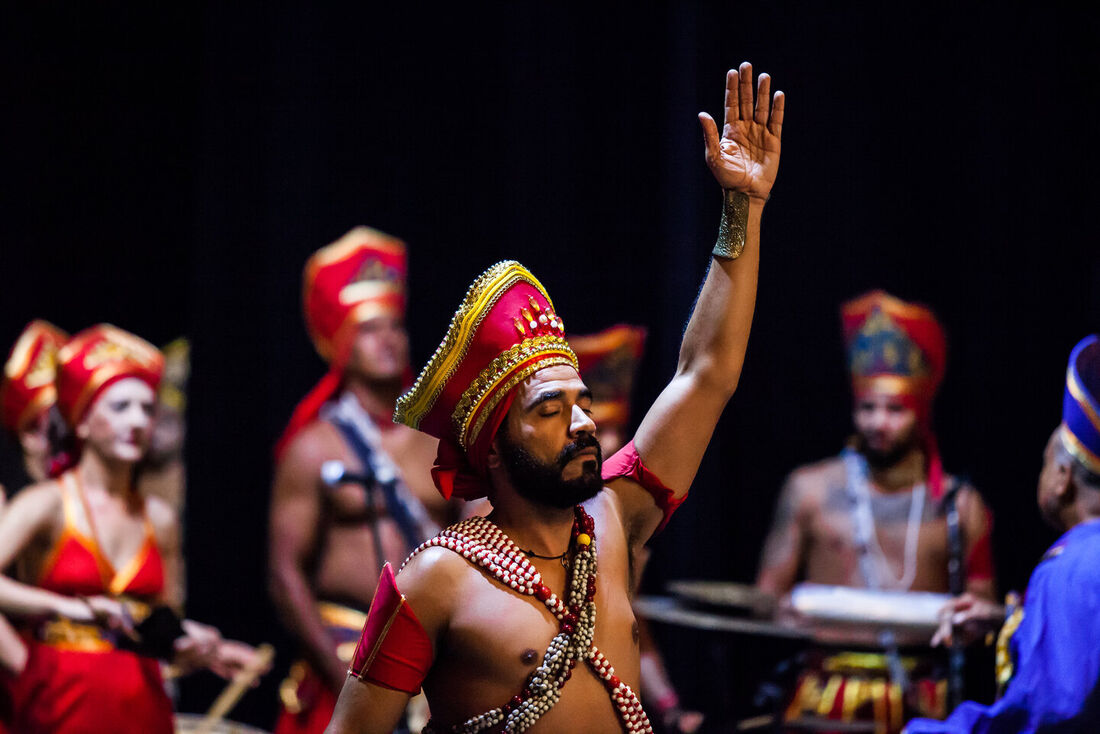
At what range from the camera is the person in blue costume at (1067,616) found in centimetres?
314

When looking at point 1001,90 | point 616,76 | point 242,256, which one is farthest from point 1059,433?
point 242,256

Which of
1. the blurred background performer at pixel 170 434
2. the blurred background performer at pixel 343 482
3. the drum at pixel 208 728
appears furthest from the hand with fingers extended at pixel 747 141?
the blurred background performer at pixel 170 434

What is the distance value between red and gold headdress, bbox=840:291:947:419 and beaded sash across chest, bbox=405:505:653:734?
3.59m

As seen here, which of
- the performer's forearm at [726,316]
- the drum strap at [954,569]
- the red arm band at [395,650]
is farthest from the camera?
the drum strap at [954,569]

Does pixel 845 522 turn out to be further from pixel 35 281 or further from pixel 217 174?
pixel 35 281

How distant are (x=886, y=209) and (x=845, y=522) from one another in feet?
4.58

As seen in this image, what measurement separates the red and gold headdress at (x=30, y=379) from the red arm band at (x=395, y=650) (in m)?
4.26

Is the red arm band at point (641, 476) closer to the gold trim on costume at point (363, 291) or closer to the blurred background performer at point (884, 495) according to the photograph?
the blurred background performer at point (884, 495)

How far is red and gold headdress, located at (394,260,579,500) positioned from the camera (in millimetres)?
2418

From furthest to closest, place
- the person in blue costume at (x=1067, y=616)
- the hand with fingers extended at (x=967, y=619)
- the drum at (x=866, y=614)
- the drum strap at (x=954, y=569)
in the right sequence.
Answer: the drum at (x=866, y=614), the drum strap at (x=954, y=569), the hand with fingers extended at (x=967, y=619), the person in blue costume at (x=1067, y=616)

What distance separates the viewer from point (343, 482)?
15.4ft

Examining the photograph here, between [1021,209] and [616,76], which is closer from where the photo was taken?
[1021,209]

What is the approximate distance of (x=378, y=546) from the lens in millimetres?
4492

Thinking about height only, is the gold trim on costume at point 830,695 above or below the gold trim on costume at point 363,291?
below
